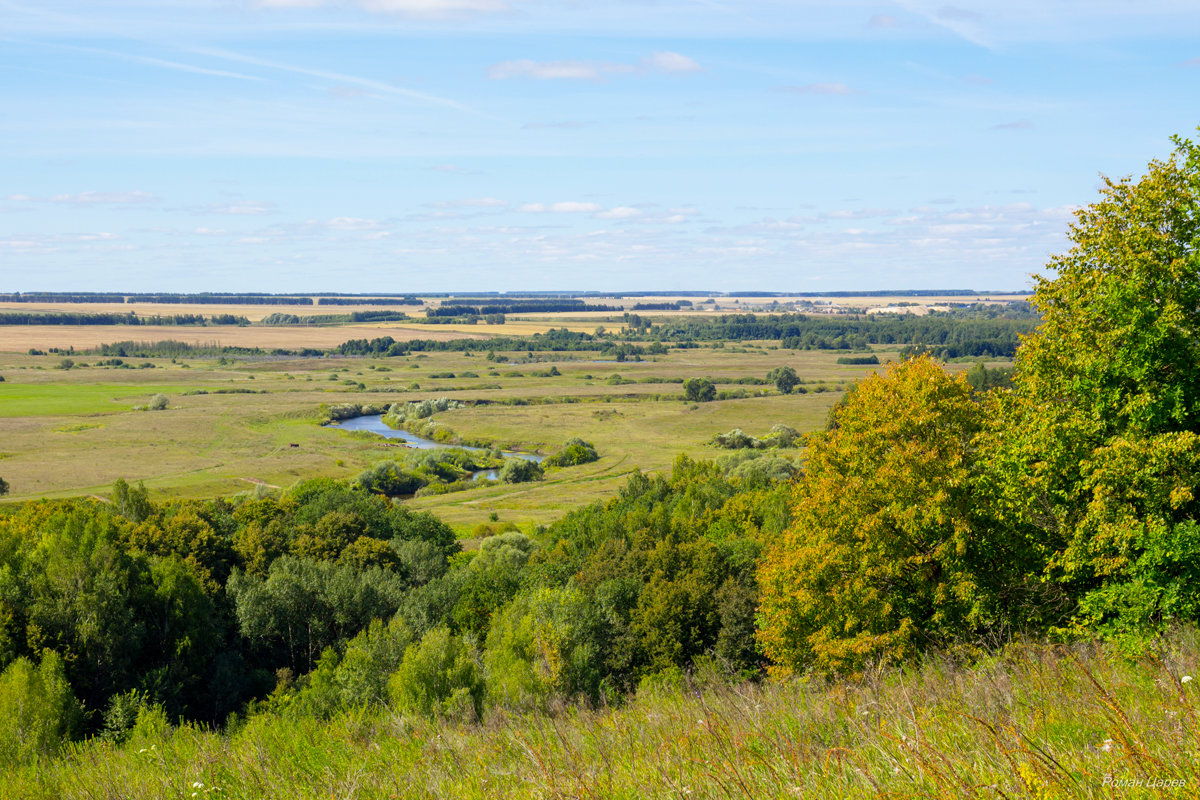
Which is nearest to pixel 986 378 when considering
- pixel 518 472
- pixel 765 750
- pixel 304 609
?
pixel 518 472

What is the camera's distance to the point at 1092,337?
62.4 ft

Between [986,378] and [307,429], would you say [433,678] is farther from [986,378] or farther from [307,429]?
[307,429]

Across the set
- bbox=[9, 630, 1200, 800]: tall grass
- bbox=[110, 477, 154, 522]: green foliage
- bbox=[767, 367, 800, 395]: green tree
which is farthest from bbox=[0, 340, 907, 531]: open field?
bbox=[9, 630, 1200, 800]: tall grass

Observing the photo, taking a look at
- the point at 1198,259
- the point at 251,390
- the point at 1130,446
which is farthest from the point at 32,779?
the point at 251,390

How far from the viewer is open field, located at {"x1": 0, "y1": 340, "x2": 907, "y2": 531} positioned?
93.1 metres

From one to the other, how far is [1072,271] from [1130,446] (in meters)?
5.27

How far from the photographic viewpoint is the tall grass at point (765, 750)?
17.8 ft

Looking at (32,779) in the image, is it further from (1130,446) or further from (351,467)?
(351,467)

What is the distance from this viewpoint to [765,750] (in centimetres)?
716

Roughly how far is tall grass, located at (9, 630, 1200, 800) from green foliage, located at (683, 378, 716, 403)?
161 meters

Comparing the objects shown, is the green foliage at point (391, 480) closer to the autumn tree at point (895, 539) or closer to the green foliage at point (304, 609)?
the green foliage at point (304, 609)

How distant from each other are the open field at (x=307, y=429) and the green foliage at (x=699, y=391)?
350 cm

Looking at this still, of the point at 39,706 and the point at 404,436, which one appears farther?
the point at 404,436

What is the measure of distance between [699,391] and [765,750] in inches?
6574
